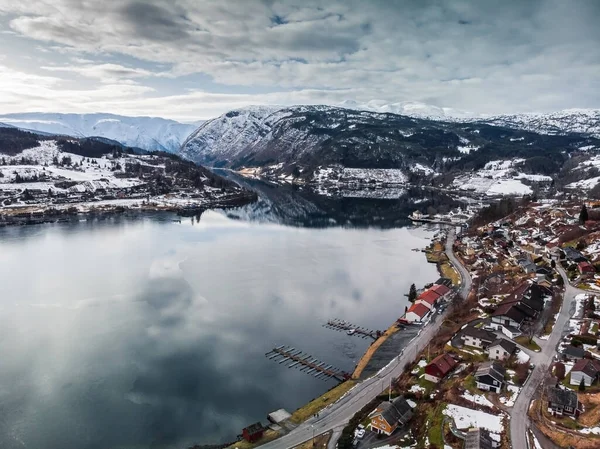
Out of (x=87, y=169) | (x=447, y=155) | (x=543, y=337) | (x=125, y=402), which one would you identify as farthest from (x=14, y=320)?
(x=447, y=155)

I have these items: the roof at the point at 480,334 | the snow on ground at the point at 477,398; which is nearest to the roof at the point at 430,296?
the roof at the point at 480,334

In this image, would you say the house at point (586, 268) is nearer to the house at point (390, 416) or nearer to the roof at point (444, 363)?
the roof at point (444, 363)

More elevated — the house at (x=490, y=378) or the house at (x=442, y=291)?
the house at (x=490, y=378)

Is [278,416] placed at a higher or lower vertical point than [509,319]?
lower

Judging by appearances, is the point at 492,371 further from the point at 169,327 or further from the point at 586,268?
the point at 169,327

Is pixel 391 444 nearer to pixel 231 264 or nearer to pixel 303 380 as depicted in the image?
pixel 303 380

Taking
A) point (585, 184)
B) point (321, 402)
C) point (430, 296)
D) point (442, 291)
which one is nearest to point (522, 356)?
point (321, 402)
